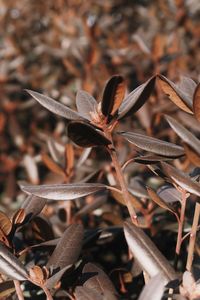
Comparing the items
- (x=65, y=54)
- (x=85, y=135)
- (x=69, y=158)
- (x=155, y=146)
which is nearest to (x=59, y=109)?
(x=85, y=135)

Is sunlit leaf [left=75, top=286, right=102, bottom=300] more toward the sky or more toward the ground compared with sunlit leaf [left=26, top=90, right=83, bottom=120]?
more toward the ground

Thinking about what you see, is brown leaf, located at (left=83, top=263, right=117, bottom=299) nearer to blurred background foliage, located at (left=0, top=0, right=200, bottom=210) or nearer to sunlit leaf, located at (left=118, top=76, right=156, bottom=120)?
sunlit leaf, located at (left=118, top=76, right=156, bottom=120)

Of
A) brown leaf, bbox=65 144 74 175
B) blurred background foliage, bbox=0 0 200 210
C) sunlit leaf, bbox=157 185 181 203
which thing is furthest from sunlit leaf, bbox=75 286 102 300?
blurred background foliage, bbox=0 0 200 210

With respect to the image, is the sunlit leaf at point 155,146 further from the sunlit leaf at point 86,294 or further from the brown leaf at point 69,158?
the brown leaf at point 69,158

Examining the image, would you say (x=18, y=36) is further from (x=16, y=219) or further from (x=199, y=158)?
(x=199, y=158)

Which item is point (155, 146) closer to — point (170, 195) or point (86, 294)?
point (170, 195)

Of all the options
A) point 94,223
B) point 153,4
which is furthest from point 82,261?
point 153,4
